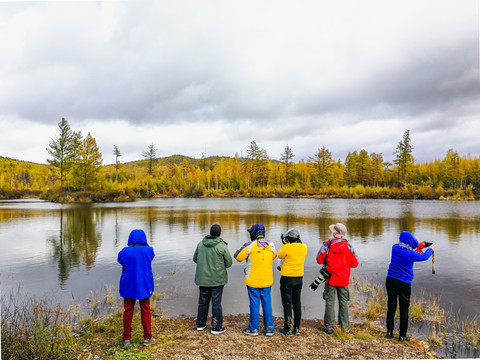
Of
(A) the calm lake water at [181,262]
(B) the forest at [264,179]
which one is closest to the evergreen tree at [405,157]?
(B) the forest at [264,179]

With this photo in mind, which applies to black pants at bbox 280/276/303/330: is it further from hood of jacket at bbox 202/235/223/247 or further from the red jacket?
hood of jacket at bbox 202/235/223/247

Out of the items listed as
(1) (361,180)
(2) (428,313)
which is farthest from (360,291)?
(1) (361,180)

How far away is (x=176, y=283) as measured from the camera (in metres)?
10.6

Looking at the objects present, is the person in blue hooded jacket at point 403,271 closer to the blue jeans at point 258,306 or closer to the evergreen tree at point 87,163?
the blue jeans at point 258,306

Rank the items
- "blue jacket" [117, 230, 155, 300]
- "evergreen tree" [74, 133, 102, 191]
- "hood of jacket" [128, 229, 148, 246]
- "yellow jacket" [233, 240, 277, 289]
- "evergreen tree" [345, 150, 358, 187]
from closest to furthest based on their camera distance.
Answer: "blue jacket" [117, 230, 155, 300], "hood of jacket" [128, 229, 148, 246], "yellow jacket" [233, 240, 277, 289], "evergreen tree" [74, 133, 102, 191], "evergreen tree" [345, 150, 358, 187]

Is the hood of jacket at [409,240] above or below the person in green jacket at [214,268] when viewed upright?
above

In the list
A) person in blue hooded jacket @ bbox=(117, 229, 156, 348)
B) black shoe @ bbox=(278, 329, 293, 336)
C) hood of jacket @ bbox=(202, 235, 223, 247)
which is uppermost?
hood of jacket @ bbox=(202, 235, 223, 247)

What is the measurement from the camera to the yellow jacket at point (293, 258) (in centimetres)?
604

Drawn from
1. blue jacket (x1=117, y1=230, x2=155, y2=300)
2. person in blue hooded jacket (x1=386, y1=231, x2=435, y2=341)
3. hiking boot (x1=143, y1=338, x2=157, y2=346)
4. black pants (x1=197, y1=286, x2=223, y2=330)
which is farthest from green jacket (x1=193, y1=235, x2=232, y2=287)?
person in blue hooded jacket (x1=386, y1=231, x2=435, y2=341)

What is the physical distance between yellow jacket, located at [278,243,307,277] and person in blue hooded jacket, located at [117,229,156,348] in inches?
103

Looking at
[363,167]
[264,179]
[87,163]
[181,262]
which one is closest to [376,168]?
[363,167]

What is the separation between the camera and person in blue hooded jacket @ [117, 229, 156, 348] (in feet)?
→ 17.9

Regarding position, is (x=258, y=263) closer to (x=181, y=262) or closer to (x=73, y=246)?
(x=181, y=262)

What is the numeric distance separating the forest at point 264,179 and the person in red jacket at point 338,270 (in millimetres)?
59245
